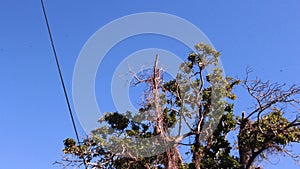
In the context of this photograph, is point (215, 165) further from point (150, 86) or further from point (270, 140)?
point (150, 86)

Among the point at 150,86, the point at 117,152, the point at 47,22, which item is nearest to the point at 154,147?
the point at 117,152

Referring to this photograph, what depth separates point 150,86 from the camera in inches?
445

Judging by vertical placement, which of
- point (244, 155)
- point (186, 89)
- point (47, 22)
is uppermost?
point (186, 89)

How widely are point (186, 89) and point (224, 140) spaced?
2.06 m

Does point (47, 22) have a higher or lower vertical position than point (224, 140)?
lower

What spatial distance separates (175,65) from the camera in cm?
1216

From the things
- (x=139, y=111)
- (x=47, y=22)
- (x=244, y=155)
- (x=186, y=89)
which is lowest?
(x=47, y=22)

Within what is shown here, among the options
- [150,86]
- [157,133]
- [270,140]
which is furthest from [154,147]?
[270,140]

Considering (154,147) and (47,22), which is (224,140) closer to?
(154,147)

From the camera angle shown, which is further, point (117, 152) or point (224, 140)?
point (224, 140)

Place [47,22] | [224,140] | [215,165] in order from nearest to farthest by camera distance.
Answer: [47,22] → [215,165] → [224,140]

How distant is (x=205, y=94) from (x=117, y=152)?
3.40m

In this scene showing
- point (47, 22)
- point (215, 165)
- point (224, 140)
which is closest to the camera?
point (47, 22)

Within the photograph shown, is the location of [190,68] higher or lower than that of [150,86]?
higher
